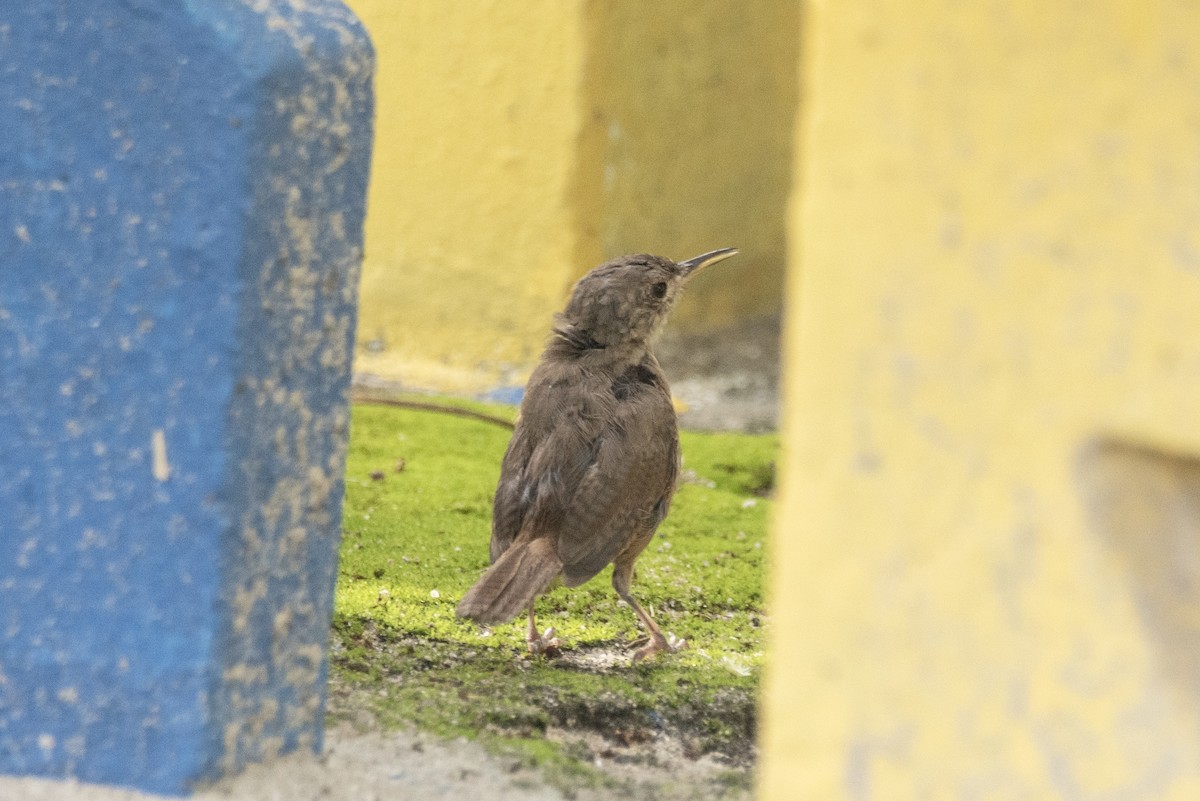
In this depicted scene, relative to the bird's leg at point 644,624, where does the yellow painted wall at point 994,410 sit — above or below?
above

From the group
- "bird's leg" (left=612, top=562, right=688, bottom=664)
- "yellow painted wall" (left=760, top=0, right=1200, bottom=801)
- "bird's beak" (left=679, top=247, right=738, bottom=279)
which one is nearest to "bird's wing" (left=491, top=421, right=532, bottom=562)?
"bird's leg" (left=612, top=562, right=688, bottom=664)

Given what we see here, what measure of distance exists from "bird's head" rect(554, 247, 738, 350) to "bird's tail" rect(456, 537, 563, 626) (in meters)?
0.74

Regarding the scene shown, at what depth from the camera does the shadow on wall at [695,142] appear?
7.88 m

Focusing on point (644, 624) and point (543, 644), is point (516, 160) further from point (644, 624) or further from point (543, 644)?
point (543, 644)

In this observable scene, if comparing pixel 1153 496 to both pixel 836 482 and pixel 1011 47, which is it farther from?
pixel 1011 47

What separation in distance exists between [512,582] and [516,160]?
13.7ft

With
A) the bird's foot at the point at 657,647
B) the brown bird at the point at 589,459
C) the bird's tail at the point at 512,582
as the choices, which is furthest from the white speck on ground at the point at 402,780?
the bird's foot at the point at 657,647

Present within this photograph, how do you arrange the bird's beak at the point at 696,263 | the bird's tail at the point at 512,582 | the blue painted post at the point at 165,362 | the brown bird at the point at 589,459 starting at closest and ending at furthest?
the blue painted post at the point at 165,362 < the bird's tail at the point at 512,582 < the brown bird at the point at 589,459 < the bird's beak at the point at 696,263

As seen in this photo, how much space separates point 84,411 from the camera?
2.73m

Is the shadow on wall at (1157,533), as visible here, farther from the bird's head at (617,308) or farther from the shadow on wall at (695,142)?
the shadow on wall at (695,142)

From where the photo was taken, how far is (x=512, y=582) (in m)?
4.07

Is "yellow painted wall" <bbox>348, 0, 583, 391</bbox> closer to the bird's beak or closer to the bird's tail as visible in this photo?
the bird's beak

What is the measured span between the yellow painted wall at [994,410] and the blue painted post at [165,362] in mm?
1087

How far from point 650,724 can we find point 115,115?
1.83 m
